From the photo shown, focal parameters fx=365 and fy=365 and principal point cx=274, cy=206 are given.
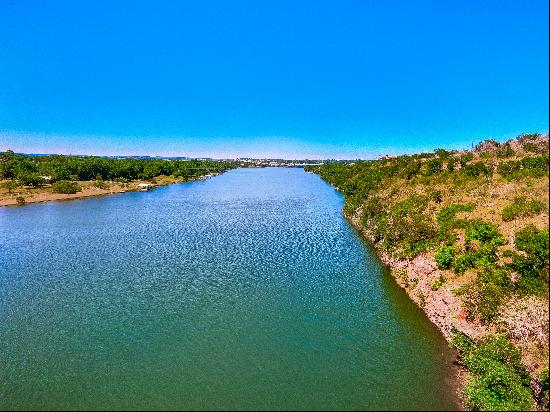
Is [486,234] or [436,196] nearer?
[486,234]

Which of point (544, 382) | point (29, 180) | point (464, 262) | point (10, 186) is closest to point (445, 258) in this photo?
point (464, 262)

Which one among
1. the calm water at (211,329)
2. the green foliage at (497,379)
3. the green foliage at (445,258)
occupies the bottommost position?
the calm water at (211,329)

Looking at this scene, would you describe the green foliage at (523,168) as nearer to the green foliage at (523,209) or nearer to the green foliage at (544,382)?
the green foliage at (523,209)

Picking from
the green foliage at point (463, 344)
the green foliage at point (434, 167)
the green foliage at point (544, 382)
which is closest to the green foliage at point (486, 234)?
the green foliage at point (463, 344)

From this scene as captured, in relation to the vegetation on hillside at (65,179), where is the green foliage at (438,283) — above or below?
below

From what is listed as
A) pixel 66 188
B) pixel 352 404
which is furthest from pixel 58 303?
pixel 66 188

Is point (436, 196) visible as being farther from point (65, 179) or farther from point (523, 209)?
point (65, 179)
